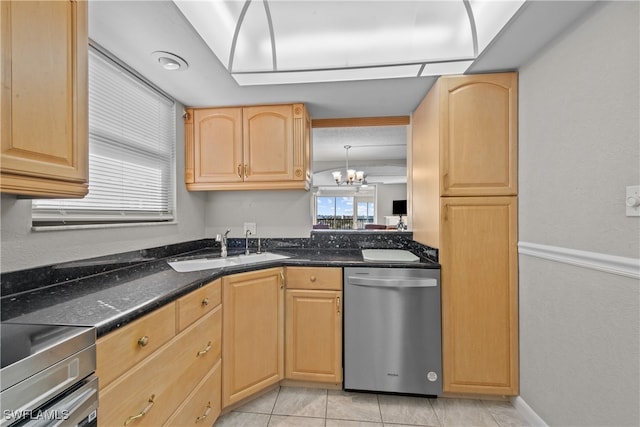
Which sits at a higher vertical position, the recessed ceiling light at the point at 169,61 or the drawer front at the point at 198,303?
the recessed ceiling light at the point at 169,61

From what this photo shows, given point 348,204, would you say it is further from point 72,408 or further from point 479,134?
point 72,408

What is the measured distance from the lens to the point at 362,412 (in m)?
1.64

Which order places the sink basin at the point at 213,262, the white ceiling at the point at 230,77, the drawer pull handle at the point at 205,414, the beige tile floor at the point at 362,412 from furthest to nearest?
the sink basin at the point at 213,262, the beige tile floor at the point at 362,412, the drawer pull handle at the point at 205,414, the white ceiling at the point at 230,77

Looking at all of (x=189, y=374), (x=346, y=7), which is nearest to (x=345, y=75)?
(x=346, y=7)

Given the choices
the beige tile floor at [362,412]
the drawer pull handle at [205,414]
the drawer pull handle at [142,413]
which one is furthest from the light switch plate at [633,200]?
the drawer pull handle at [205,414]

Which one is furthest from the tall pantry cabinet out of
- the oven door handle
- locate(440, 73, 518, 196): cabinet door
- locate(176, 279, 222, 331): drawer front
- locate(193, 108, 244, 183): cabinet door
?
the oven door handle

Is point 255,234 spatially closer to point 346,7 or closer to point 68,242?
point 68,242

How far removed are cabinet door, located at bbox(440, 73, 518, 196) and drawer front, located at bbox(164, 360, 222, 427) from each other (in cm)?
179

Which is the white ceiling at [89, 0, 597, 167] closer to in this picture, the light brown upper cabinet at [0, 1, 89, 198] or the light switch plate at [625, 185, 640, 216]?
the light brown upper cabinet at [0, 1, 89, 198]

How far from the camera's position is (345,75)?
5.34 ft

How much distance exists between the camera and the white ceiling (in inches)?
44.9

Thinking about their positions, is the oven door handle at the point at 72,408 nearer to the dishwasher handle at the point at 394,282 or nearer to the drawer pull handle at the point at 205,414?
the drawer pull handle at the point at 205,414

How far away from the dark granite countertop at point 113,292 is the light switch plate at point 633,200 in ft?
2.93

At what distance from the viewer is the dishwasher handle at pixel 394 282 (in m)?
1.68
